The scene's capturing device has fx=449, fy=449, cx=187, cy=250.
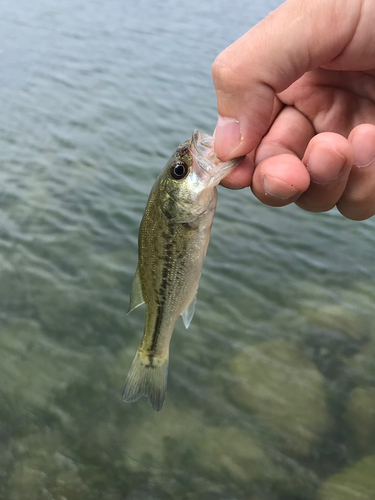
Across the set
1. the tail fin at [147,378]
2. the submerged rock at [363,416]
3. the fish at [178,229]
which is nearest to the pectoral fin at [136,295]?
the fish at [178,229]

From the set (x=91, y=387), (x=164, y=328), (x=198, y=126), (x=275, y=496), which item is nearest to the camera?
(x=164, y=328)

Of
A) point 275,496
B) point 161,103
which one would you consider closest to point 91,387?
point 275,496

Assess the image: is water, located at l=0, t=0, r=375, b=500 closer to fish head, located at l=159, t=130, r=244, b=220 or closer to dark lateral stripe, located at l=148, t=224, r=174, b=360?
dark lateral stripe, located at l=148, t=224, r=174, b=360

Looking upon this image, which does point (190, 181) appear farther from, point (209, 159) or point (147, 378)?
point (147, 378)

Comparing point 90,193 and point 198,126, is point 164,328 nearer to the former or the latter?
point 90,193

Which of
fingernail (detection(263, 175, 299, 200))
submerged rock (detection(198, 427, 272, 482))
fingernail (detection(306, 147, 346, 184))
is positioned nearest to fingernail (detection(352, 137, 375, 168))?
fingernail (detection(306, 147, 346, 184))

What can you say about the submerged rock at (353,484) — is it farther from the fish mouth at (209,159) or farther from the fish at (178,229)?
the fish mouth at (209,159)
